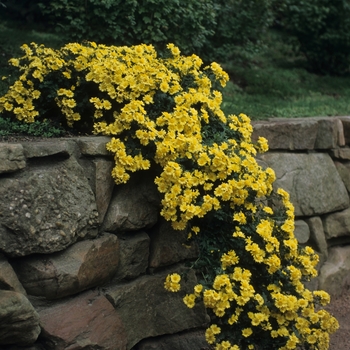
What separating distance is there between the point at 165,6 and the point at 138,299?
9.32 ft

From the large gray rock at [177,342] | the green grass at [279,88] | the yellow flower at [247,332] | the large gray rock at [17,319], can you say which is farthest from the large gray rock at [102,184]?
the green grass at [279,88]

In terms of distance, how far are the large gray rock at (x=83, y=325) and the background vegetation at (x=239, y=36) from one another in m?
1.80

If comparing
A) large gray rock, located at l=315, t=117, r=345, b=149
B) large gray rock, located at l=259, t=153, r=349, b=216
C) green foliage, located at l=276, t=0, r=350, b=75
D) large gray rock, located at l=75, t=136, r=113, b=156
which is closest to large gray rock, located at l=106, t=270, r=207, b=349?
large gray rock, located at l=75, t=136, r=113, b=156

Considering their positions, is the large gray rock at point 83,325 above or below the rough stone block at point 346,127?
below

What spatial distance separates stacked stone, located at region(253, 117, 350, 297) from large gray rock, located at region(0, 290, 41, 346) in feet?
8.17

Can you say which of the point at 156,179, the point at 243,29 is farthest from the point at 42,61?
the point at 243,29

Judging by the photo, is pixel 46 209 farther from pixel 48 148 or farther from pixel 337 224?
pixel 337 224

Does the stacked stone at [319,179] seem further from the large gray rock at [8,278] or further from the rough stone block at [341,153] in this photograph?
the large gray rock at [8,278]

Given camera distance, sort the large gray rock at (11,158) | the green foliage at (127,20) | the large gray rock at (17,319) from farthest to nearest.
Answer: the green foliage at (127,20) < the large gray rock at (11,158) < the large gray rock at (17,319)

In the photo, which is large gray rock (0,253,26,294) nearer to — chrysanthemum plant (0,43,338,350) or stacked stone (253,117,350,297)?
chrysanthemum plant (0,43,338,350)

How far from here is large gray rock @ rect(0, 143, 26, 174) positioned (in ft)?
11.6

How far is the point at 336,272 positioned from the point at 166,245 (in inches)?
79.9

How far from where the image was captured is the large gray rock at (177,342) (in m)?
4.41

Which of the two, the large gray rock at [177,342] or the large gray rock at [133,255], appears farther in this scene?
the large gray rock at [177,342]
